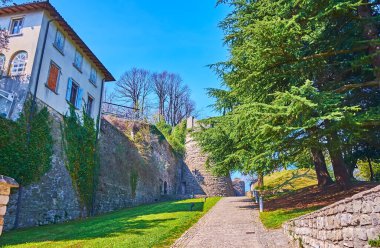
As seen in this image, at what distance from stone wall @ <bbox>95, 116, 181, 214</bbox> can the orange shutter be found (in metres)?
5.33

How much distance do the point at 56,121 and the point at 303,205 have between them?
1199 cm

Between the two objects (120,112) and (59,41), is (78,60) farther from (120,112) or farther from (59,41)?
(120,112)

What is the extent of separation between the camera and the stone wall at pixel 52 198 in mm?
11086

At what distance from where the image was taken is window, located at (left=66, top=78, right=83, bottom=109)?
49.3 ft

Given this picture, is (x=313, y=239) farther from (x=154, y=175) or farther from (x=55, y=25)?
(x=154, y=175)

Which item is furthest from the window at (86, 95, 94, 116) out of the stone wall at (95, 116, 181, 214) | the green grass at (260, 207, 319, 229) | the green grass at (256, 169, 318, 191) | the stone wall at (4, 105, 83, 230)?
the green grass at (256, 169, 318, 191)

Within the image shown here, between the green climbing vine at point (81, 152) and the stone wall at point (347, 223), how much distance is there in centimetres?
1247

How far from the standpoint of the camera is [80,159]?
50.3ft

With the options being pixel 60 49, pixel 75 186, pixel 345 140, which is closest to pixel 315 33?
pixel 345 140

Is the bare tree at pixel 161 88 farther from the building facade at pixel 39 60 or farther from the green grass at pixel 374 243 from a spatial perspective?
the green grass at pixel 374 243

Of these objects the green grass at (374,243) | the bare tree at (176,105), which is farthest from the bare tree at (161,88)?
the green grass at (374,243)

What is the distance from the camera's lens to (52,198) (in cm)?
1274

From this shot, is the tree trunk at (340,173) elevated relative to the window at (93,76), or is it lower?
lower

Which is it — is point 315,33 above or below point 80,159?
above
